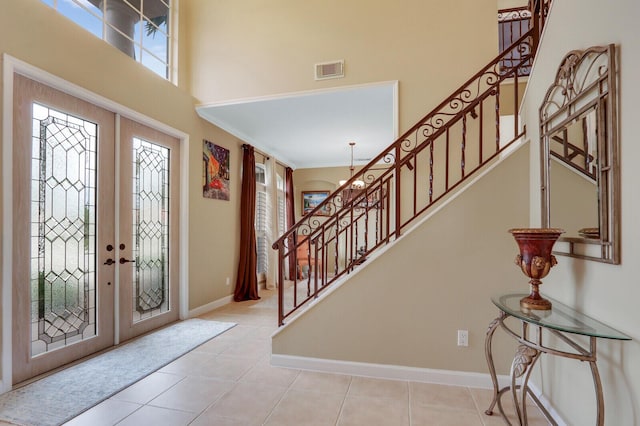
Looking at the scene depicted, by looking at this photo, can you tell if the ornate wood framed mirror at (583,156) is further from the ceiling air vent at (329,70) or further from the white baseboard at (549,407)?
the ceiling air vent at (329,70)

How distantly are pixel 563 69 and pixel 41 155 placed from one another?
155 inches

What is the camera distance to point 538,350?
1.68 meters

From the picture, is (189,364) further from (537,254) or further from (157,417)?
(537,254)

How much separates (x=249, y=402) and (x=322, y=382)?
2.01 feet

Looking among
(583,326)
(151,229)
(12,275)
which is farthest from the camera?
(151,229)

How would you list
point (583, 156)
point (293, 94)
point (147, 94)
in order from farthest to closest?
point (293, 94) < point (147, 94) < point (583, 156)

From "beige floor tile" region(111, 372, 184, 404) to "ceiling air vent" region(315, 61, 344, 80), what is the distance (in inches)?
141

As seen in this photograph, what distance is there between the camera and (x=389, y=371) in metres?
2.66

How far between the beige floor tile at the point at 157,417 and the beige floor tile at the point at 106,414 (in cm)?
7

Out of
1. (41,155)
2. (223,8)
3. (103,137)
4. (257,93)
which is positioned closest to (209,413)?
(41,155)

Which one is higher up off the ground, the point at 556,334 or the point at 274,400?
the point at 556,334

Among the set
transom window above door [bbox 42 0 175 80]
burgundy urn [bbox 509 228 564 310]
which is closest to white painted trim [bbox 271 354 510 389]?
burgundy urn [bbox 509 228 564 310]

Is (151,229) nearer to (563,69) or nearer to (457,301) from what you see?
(457,301)

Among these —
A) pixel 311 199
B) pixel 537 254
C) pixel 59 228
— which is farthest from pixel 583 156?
pixel 311 199
